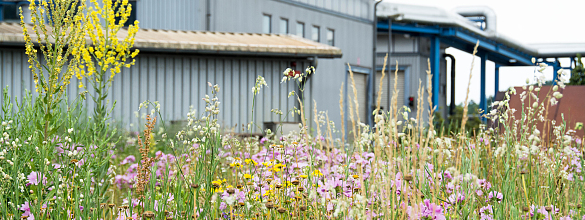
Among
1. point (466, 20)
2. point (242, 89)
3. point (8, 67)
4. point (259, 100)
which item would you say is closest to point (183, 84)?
point (242, 89)

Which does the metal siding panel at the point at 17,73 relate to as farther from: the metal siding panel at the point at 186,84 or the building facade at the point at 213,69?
the metal siding panel at the point at 186,84

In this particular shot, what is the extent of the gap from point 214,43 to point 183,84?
4.12 feet

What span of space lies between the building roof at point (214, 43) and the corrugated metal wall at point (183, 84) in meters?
0.47

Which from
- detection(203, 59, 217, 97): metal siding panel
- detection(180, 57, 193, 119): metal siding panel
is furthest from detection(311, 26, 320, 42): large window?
detection(180, 57, 193, 119): metal siding panel

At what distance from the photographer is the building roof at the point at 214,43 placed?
32.4 ft

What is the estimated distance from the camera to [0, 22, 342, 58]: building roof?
9883mm

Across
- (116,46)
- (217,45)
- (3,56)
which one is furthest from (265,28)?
(116,46)

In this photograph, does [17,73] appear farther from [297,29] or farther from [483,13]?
[483,13]

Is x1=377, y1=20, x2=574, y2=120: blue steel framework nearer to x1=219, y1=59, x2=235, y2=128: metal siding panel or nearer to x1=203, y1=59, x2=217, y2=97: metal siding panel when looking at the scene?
x1=219, y1=59, x2=235, y2=128: metal siding panel

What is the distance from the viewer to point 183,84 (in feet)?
36.2

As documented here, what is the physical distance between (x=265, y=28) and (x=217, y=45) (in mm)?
5868

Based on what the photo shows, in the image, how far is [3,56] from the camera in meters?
9.34

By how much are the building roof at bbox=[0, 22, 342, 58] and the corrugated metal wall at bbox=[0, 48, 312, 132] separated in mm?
468

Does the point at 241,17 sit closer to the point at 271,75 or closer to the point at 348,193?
the point at 271,75
